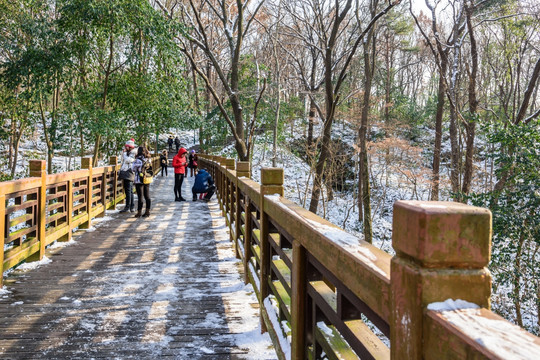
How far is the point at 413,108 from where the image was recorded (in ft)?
111

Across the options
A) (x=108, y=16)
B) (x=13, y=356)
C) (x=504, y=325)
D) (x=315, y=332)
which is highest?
(x=108, y=16)

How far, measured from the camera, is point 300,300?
6.92 feet

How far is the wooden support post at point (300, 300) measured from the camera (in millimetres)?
2092

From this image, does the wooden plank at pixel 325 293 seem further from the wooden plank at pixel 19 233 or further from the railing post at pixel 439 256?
the wooden plank at pixel 19 233

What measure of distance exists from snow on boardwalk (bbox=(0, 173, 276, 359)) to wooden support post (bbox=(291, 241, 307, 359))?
3.26 feet

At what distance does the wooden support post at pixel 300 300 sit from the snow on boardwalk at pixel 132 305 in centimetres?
100

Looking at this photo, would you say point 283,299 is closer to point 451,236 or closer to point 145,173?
point 451,236

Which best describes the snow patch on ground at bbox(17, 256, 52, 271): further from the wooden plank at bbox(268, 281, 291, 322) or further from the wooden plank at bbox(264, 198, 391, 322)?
Result: the wooden plank at bbox(264, 198, 391, 322)

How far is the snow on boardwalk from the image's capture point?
3.09 meters

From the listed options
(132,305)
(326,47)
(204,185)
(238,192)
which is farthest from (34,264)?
(326,47)

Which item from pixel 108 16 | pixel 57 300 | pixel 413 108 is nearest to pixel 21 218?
pixel 57 300

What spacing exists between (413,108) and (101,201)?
30061mm

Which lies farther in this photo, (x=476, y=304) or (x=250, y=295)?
(x=250, y=295)

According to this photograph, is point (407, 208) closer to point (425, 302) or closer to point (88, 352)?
point (425, 302)
